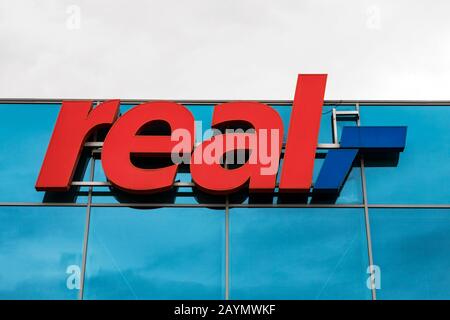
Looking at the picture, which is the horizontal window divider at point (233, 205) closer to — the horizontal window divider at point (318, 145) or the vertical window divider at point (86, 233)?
the vertical window divider at point (86, 233)

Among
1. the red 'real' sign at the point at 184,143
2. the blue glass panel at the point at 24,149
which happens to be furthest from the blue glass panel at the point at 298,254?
the blue glass panel at the point at 24,149

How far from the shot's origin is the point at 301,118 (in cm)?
1381

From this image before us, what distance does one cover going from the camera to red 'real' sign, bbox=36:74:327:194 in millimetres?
13109

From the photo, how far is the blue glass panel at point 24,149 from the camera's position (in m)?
13.4

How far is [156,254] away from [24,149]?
3569 millimetres

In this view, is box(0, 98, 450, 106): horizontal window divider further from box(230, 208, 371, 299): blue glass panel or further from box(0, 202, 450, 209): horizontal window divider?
box(230, 208, 371, 299): blue glass panel

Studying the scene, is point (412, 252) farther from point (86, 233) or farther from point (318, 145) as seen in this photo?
point (86, 233)

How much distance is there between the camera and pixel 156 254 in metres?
12.8

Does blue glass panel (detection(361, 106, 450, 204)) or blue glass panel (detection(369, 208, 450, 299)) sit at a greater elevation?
blue glass panel (detection(361, 106, 450, 204))

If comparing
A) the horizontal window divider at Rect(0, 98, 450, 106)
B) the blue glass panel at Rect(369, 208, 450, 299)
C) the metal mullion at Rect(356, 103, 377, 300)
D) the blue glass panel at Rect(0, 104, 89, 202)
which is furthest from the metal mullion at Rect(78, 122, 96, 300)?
Result: the blue glass panel at Rect(369, 208, 450, 299)

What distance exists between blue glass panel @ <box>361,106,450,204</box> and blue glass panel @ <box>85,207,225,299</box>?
10.6 ft

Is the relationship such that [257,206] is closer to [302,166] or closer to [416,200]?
[302,166]
